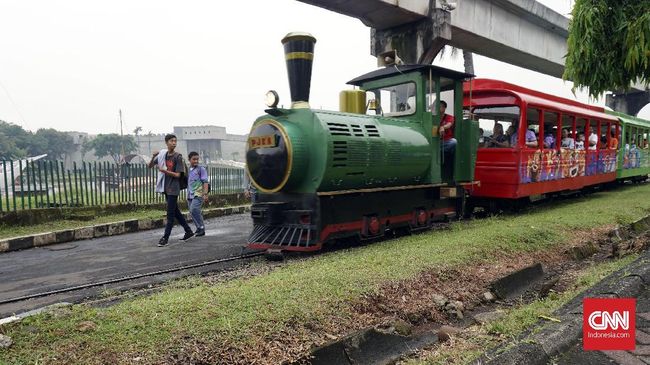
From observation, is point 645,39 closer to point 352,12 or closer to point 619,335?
point 619,335

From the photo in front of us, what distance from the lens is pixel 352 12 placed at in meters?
13.1

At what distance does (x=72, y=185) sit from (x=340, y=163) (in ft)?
23.9

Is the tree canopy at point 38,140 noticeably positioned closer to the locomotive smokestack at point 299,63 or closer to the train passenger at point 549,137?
the train passenger at point 549,137

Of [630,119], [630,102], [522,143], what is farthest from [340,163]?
[630,102]

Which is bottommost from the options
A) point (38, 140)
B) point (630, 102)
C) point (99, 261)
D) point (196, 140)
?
point (99, 261)

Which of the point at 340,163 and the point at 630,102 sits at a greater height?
the point at 630,102

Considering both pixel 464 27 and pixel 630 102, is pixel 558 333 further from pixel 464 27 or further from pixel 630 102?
pixel 630 102

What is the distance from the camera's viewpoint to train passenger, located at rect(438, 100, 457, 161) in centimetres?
812

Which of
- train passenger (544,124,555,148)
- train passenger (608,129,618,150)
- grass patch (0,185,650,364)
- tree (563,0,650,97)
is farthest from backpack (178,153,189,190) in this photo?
train passenger (608,129,618,150)

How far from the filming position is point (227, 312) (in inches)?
130

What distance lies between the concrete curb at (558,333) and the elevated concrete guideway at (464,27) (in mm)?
9640

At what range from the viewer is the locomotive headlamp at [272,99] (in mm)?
6270

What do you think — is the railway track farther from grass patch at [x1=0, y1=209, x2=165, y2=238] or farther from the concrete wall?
A: the concrete wall

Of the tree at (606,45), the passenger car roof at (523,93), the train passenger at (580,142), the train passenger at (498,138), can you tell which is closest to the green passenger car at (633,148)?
the train passenger at (580,142)
